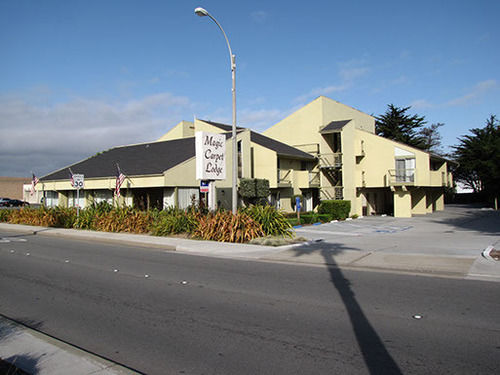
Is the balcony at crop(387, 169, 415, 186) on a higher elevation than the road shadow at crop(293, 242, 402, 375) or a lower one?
higher

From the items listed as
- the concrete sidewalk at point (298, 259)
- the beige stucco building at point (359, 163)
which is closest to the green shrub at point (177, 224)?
the concrete sidewalk at point (298, 259)

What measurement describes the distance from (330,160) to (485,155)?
937 inches

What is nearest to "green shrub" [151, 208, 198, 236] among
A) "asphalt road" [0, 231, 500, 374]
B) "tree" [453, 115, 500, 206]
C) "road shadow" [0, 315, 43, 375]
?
"asphalt road" [0, 231, 500, 374]

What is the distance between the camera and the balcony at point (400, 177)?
31188 millimetres

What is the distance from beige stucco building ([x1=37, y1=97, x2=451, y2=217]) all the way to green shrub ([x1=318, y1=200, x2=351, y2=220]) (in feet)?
8.45

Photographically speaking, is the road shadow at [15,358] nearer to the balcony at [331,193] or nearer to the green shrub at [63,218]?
the green shrub at [63,218]

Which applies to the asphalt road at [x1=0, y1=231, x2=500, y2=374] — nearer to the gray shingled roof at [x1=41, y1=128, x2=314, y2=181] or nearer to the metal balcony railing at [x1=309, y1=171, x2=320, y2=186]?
the gray shingled roof at [x1=41, y1=128, x2=314, y2=181]

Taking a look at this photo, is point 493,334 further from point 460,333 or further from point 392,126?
point 392,126

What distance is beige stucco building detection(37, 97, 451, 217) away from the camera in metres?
25.8

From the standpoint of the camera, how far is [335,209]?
2923 cm

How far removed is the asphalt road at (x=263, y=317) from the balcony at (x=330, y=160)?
2310 cm

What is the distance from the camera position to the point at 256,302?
7.50 meters

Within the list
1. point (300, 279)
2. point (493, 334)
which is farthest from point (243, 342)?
point (300, 279)

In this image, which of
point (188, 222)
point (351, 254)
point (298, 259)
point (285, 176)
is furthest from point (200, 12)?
point (285, 176)
